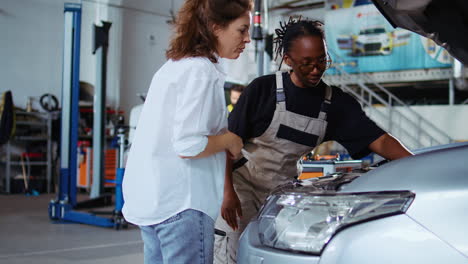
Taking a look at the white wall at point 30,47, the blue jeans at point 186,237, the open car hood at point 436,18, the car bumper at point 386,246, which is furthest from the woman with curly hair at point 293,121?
the white wall at point 30,47

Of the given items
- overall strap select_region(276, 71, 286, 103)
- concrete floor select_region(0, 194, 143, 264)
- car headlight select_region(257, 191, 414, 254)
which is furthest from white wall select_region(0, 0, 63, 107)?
car headlight select_region(257, 191, 414, 254)

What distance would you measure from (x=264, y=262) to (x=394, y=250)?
11.9 inches

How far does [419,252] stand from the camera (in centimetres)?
88

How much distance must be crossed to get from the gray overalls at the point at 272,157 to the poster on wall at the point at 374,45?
26.4 feet

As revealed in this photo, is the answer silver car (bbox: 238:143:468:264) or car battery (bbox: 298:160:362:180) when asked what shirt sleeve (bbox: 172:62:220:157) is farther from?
car battery (bbox: 298:160:362:180)

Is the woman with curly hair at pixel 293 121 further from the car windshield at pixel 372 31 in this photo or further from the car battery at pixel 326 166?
the car windshield at pixel 372 31

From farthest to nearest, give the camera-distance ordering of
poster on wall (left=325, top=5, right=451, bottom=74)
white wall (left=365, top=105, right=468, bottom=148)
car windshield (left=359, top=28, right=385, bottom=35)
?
car windshield (left=359, top=28, right=385, bottom=35) < poster on wall (left=325, top=5, right=451, bottom=74) < white wall (left=365, top=105, right=468, bottom=148)

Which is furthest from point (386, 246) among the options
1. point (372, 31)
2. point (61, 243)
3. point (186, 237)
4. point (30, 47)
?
point (30, 47)

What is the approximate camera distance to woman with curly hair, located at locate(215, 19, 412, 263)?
1.60 m

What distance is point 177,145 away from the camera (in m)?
1.11

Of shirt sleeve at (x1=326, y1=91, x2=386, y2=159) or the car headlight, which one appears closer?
the car headlight

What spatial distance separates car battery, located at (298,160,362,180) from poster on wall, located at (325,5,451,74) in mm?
7184

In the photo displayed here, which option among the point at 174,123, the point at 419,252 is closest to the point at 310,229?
the point at 419,252

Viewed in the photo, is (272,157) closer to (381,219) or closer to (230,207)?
(230,207)
